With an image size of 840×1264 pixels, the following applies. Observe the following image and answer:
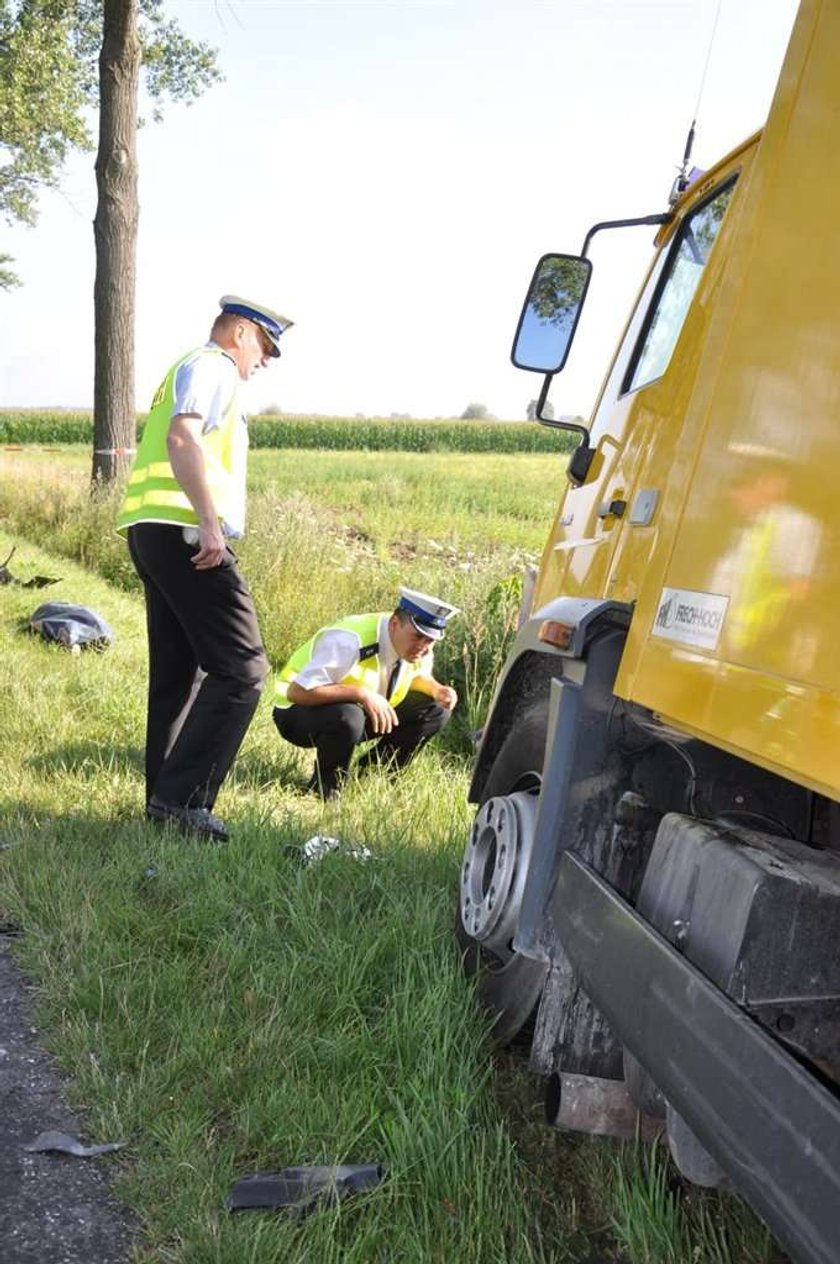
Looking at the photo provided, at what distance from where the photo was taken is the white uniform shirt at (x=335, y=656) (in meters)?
5.20

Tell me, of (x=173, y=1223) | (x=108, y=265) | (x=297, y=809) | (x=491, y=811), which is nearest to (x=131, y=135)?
(x=108, y=265)

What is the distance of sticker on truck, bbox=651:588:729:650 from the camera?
6.27 ft

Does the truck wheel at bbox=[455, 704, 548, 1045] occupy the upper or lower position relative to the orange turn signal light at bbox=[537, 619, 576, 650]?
lower

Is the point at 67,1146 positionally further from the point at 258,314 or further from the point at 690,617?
the point at 258,314

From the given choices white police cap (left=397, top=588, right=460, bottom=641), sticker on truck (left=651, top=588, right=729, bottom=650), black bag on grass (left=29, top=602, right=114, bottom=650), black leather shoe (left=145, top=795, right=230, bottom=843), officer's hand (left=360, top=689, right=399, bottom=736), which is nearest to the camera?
sticker on truck (left=651, top=588, right=729, bottom=650)

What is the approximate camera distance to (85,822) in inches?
174

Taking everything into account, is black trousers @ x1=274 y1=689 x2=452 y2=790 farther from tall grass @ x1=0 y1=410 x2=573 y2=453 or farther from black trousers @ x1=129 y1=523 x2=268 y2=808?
tall grass @ x1=0 y1=410 x2=573 y2=453

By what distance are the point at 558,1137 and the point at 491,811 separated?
78 centimetres

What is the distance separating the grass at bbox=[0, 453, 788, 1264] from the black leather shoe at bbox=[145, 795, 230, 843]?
0.09 meters

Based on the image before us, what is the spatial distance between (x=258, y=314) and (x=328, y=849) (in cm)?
204

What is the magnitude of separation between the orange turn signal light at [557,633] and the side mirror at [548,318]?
121cm

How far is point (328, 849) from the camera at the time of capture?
Answer: 13.3 ft

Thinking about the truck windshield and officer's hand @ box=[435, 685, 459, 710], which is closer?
the truck windshield

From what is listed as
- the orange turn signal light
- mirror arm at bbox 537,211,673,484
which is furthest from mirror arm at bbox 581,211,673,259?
the orange turn signal light
